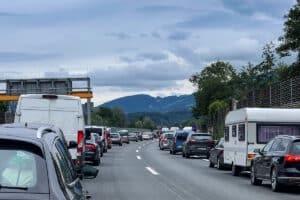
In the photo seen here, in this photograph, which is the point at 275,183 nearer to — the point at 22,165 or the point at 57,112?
the point at 57,112

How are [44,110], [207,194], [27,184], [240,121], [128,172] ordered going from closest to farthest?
[27,184] < [207,194] < [44,110] < [240,121] < [128,172]

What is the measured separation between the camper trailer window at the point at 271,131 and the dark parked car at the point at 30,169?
1923 cm

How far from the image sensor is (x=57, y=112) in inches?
820

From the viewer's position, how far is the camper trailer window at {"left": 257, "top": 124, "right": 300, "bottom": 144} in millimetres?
24625

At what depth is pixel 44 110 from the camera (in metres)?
20.8

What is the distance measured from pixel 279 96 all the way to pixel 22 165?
3955 cm

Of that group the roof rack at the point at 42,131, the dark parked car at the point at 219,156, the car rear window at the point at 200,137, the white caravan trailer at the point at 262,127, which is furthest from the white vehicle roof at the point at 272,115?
the roof rack at the point at 42,131

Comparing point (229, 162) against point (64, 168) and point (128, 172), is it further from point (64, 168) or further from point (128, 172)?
point (64, 168)

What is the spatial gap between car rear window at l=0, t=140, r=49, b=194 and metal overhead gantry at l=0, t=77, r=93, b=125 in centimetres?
4945

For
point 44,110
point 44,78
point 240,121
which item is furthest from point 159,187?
point 44,78

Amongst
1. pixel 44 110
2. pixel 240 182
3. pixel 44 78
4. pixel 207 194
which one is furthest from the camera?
pixel 44 78

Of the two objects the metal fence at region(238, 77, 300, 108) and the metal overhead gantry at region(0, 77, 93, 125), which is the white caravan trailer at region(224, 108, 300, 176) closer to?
the metal fence at region(238, 77, 300, 108)

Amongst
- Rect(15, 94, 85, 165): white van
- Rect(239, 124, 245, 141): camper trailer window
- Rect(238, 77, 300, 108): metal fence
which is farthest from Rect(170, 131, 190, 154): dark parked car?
Rect(15, 94, 85, 165): white van

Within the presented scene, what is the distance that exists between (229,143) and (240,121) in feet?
6.04
